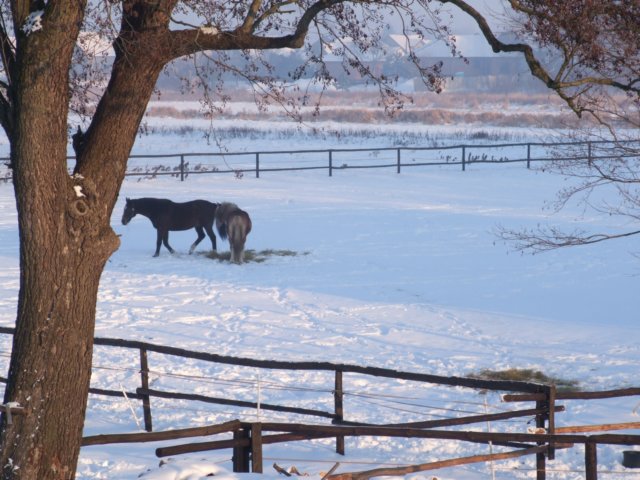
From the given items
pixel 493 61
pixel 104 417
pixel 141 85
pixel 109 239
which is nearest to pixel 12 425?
pixel 109 239

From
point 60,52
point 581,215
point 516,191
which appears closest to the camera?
point 60,52

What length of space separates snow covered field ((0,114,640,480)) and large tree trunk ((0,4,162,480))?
681mm

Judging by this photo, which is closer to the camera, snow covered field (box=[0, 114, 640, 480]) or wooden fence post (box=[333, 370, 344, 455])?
wooden fence post (box=[333, 370, 344, 455])

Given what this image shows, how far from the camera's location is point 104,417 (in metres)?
9.31

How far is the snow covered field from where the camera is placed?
8.31m

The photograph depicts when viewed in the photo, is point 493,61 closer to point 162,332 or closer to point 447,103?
point 447,103

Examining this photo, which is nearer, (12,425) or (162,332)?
(12,425)

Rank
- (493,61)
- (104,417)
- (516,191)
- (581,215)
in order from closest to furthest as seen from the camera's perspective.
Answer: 1. (104,417)
2. (581,215)
3. (516,191)
4. (493,61)

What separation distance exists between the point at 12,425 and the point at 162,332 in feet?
24.6

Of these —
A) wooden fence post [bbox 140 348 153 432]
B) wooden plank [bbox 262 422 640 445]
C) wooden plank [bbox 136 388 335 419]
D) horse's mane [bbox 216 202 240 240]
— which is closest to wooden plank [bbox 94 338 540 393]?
wooden fence post [bbox 140 348 153 432]

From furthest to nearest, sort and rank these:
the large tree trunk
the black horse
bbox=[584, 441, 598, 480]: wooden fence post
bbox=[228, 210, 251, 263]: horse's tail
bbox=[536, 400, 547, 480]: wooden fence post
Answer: the black horse → bbox=[228, 210, 251, 263]: horse's tail → bbox=[536, 400, 547, 480]: wooden fence post → bbox=[584, 441, 598, 480]: wooden fence post → the large tree trunk

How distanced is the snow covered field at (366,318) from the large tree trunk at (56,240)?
0.68 meters

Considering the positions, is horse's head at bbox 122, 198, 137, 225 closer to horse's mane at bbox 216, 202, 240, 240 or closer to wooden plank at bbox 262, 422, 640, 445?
horse's mane at bbox 216, 202, 240, 240

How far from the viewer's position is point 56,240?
16.0ft
